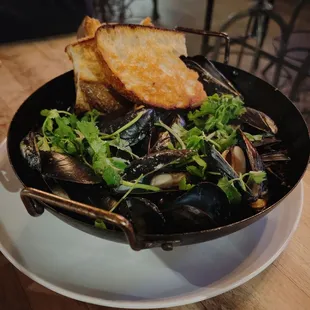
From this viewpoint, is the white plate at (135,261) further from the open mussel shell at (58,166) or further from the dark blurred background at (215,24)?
the dark blurred background at (215,24)

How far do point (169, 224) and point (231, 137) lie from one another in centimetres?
28

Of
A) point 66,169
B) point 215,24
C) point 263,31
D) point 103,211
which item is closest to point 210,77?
point 66,169

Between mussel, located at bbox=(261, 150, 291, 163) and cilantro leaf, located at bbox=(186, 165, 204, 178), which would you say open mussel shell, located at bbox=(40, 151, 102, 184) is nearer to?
cilantro leaf, located at bbox=(186, 165, 204, 178)

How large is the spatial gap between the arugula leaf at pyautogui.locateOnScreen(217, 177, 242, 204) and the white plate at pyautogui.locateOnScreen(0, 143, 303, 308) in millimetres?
146

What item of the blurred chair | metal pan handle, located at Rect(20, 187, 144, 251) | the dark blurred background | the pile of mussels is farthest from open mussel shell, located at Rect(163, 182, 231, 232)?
the blurred chair

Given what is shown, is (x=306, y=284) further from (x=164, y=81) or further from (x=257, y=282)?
(x=164, y=81)

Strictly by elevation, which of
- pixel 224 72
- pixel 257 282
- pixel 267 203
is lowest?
pixel 257 282

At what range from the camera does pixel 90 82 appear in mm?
1002

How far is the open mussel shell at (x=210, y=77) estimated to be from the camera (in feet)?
3.44

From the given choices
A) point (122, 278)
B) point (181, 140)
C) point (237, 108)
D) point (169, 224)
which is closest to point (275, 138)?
point (237, 108)

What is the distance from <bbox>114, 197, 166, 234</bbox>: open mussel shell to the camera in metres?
0.69

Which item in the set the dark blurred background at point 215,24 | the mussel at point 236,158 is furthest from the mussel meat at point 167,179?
the dark blurred background at point 215,24

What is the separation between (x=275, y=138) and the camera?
3.07 feet

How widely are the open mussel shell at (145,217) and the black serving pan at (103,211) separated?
0.04 meters
